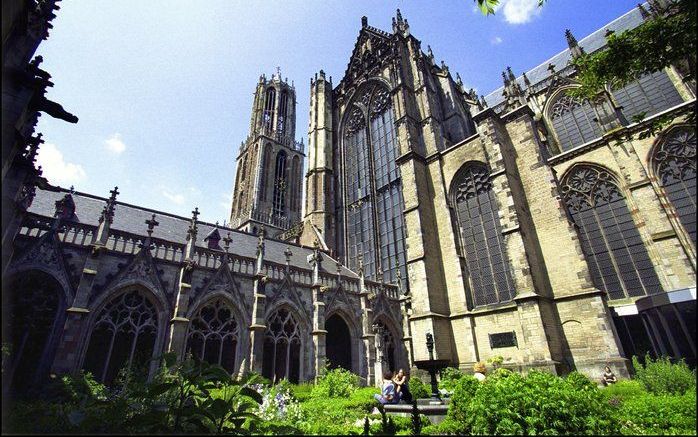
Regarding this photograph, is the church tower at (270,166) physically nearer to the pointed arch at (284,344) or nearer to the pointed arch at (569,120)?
the pointed arch at (284,344)

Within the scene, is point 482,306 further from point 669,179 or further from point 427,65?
point 427,65

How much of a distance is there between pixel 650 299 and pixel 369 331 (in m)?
12.0

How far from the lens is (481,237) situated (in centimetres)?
1823

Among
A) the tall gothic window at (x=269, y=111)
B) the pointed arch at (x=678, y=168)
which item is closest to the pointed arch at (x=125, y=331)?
the pointed arch at (x=678, y=168)

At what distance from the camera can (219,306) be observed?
14.8 metres

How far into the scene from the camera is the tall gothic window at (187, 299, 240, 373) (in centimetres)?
1391

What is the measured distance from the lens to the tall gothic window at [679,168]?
1573 cm

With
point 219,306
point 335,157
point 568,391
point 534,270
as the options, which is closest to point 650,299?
point 534,270

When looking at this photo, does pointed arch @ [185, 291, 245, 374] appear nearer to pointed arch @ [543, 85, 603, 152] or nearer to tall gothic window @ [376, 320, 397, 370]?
tall gothic window @ [376, 320, 397, 370]

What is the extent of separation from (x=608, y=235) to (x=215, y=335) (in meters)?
20.0

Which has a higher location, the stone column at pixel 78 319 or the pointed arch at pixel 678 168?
the pointed arch at pixel 678 168

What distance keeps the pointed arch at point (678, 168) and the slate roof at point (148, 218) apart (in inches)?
714

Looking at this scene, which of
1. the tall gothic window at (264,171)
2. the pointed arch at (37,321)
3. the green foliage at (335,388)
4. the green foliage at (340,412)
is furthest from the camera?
the tall gothic window at (264,171)

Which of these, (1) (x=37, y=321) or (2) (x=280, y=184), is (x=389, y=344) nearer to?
(1) (x=37, y=321)
